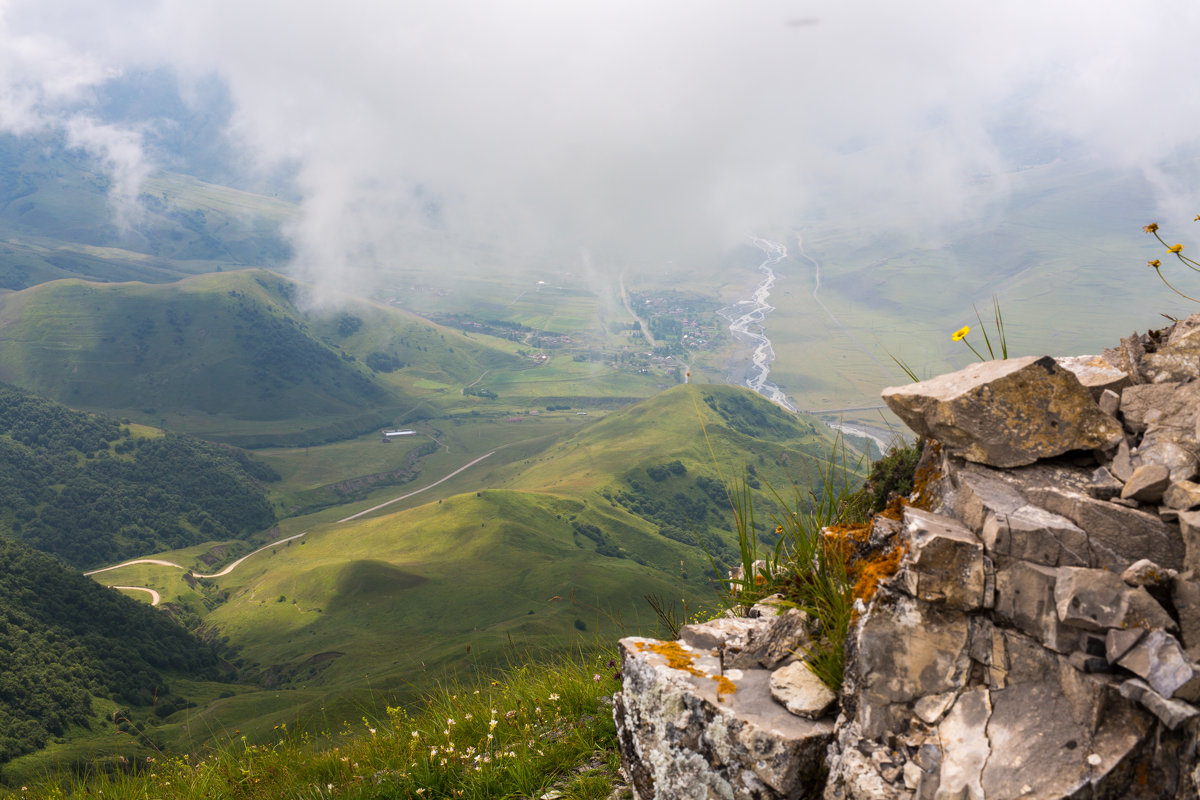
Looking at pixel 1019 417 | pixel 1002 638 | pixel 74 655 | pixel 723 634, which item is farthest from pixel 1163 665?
pixel 74 655

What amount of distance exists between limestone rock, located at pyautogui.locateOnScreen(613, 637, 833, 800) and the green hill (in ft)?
415

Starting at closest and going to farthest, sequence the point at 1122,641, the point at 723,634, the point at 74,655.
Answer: the point at 1122,641
the point at 723,634
the point at 74,655

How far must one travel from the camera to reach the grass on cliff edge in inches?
269

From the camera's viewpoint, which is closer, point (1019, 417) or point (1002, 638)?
point (1002, 638)

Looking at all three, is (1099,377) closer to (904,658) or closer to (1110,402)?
(1110,402)

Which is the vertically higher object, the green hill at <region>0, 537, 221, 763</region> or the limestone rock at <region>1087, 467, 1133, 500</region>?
the limestone rock at <region>1087, 467, 1133, 500</region>

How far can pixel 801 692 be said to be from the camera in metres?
5.49

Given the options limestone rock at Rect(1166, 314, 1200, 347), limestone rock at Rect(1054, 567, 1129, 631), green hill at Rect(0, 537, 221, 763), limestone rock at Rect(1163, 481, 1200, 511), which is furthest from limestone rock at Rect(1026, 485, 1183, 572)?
green hill at Rect(0, 537, 221, 763)

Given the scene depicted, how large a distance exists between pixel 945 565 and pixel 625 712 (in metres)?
3.21

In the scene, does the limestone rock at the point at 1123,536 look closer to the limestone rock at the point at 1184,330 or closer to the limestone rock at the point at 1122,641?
the limestone rock at the point at 1122,641

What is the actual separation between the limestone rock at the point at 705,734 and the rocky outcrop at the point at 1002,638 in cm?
2

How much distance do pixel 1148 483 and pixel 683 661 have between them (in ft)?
12.9

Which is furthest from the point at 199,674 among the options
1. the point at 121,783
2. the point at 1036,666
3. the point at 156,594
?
the point at 1036,666

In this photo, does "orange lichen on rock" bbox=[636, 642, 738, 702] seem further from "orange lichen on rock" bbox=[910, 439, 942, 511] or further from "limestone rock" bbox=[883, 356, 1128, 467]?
"limestone rock" bbox=[883, 356, 1128, 467]
